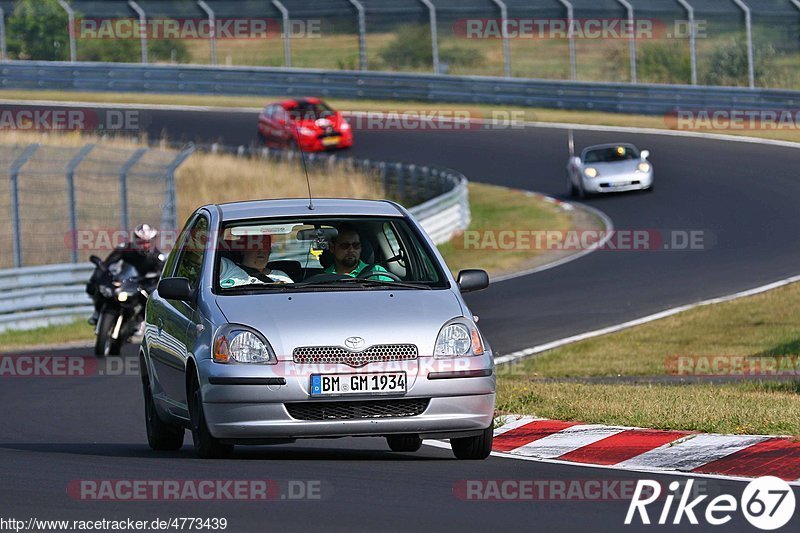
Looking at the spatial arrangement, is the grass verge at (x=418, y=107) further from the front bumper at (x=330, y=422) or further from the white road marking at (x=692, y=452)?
the front bumper at (x=330, y=422)

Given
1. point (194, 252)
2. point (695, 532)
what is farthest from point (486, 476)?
point (194, 252)

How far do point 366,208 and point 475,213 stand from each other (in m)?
23.2

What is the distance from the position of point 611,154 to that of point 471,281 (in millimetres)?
23986

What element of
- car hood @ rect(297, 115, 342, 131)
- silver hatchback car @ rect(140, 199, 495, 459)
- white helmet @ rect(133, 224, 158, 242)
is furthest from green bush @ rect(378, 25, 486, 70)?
silver hatchback car @ rect(140, 199, 495, 459)

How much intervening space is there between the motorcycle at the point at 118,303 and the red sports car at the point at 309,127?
71.3 ft

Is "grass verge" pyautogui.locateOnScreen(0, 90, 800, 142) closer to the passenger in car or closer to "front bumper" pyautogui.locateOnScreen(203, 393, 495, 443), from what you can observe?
the passenger in car

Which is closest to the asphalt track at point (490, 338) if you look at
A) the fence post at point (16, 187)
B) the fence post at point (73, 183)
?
the fence post at point (16, 187)

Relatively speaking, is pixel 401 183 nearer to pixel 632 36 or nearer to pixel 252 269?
pixel 632 36

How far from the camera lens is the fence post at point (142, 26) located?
4581 centimetres

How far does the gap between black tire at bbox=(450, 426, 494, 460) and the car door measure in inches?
63.1

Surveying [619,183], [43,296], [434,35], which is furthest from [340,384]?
[434,35]

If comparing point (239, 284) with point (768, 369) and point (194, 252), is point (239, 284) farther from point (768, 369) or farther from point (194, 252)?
point (768, 369)

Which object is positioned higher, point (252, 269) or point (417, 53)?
point (252, 269)

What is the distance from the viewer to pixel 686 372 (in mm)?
15562
